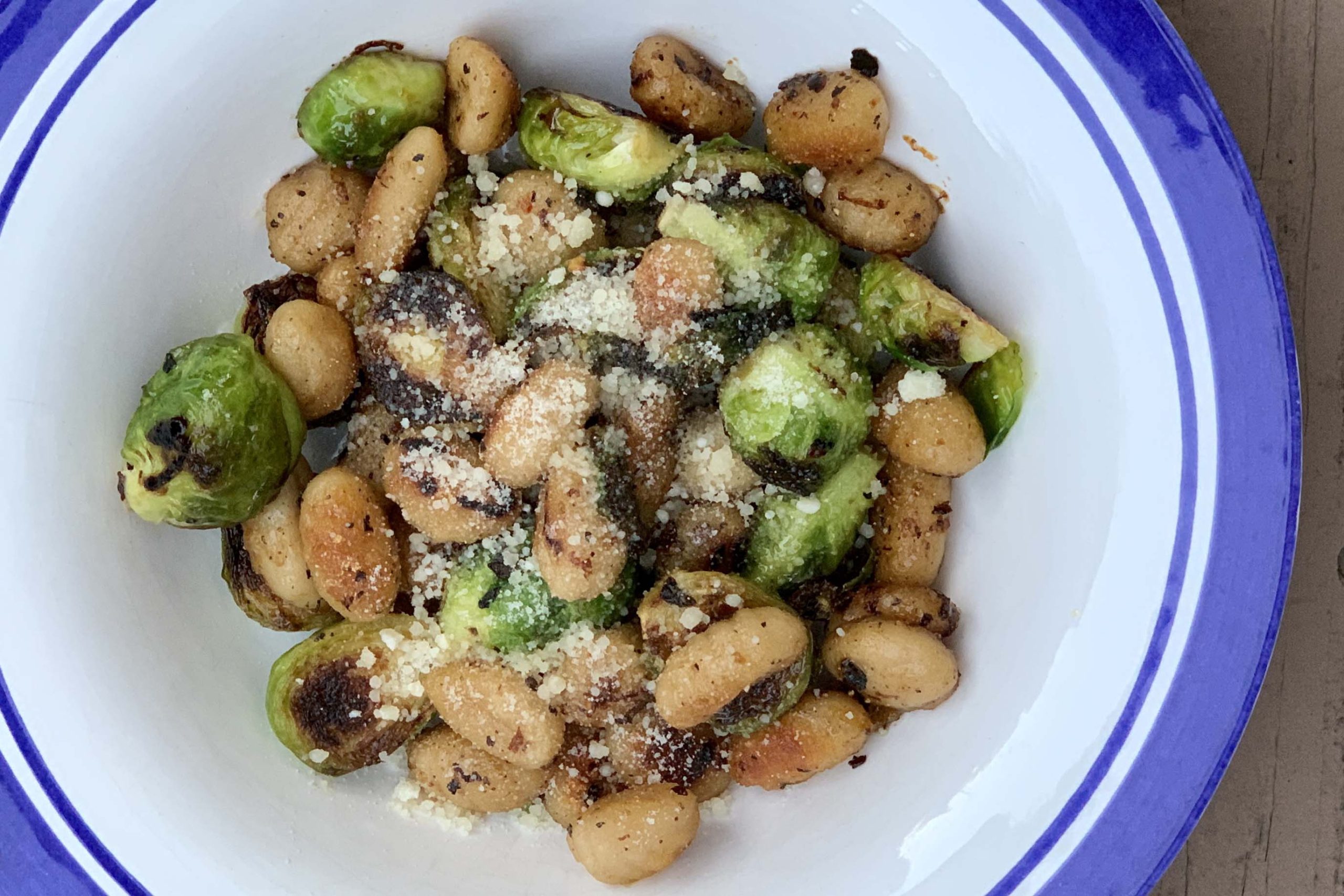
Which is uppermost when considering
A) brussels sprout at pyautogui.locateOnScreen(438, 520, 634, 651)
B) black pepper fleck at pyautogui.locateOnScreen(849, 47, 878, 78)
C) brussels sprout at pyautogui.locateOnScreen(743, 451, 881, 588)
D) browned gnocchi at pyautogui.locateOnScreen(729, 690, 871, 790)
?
black pepper fleck at pyautogui.locateOnScreen(849, 47, 878, 78)

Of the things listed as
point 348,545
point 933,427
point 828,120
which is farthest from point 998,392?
point 348,545

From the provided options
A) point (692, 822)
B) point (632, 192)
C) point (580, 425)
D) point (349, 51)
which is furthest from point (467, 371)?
point (692, 822)

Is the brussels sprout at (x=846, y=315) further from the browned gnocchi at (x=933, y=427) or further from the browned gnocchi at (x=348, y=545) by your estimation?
the browned gnocchi at (x=348, y=545)

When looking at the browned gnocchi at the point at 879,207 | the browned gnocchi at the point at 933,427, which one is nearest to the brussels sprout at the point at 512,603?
the browned gnocchi at the point at 933,427

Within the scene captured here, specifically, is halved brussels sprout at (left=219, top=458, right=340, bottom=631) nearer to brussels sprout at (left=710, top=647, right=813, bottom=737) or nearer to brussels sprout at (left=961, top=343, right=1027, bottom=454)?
brussels sprout at (left=710, top=647, right=813, bottom=737)

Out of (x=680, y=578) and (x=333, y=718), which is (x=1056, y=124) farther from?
(x=333, y=718)

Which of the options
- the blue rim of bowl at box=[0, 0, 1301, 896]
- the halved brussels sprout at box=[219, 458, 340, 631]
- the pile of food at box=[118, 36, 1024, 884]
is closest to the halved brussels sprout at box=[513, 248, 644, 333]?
the pile of food at box=[118, 36, 1024, 884]

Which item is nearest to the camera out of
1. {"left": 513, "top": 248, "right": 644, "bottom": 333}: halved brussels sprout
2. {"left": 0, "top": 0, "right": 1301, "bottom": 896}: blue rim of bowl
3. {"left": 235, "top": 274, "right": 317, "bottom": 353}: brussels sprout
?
{"left": 0, "top": 0, "right": 1301, "bottom": 896}: blue rim of bowl

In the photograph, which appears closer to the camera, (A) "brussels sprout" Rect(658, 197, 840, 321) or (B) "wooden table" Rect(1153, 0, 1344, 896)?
(A) "brussels sprout" Rect(658, 197, 840, 321)
